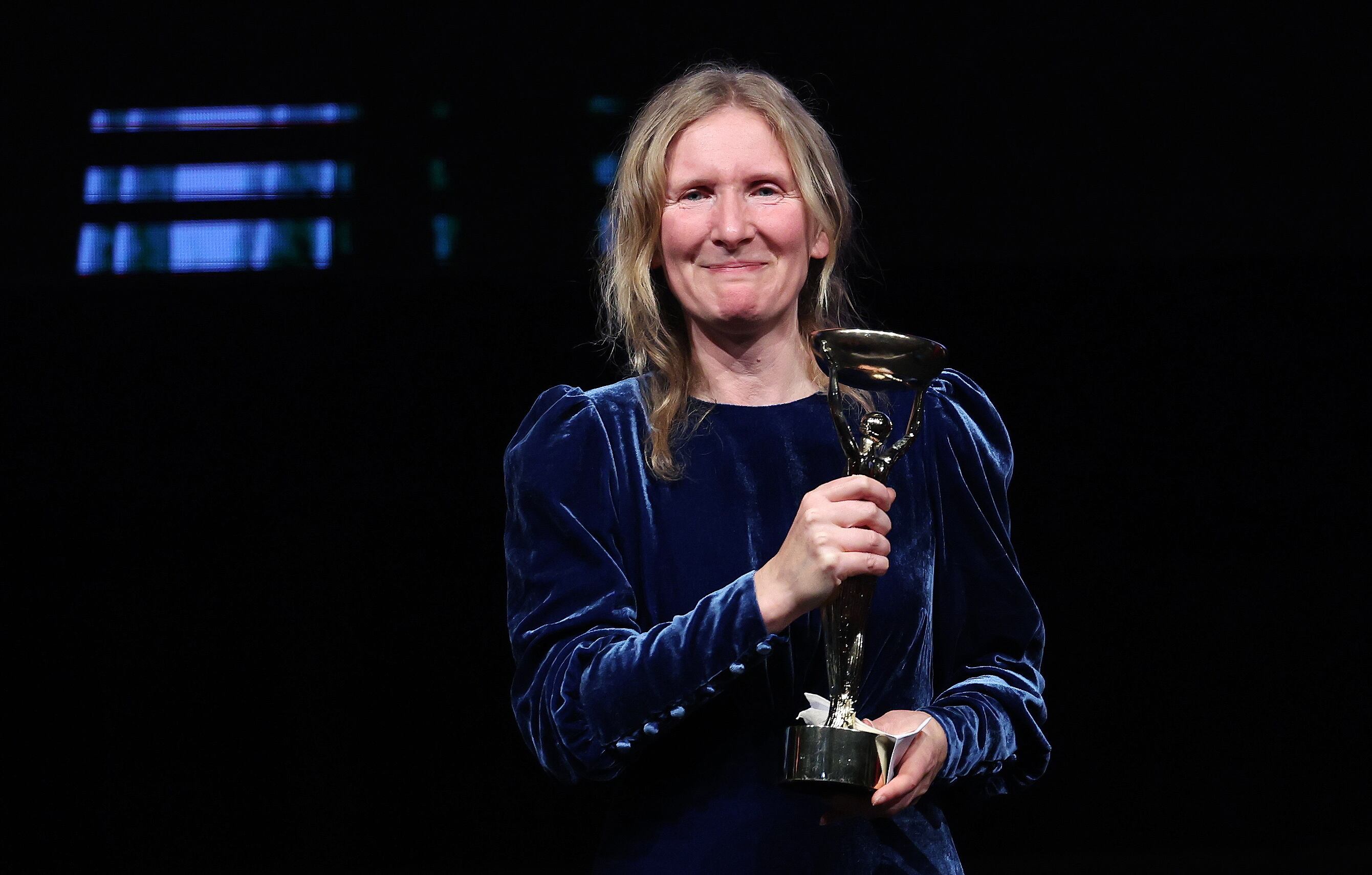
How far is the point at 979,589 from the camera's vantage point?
1.26m

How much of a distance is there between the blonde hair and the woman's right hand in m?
0.24

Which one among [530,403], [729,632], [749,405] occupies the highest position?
[530,403]

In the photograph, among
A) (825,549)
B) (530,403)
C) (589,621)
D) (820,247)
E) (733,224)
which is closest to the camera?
(825,549)

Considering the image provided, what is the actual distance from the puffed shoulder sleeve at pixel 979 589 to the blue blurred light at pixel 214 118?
5.75ft

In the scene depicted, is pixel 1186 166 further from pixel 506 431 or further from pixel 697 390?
pixel 697 390

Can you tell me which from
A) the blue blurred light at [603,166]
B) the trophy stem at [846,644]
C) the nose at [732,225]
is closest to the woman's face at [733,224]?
the nose at [732,225]

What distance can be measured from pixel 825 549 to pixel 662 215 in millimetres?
436

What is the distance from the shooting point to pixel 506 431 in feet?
9.11

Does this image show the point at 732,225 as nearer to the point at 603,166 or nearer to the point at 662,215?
the point at 662,215

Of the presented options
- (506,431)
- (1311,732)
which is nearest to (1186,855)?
(1311,732)

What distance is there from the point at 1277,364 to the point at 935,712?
1.93 m

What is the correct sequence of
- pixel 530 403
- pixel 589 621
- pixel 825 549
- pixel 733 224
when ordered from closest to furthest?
pixel 825 549 < pixel 589 621 < pixel 733 224 < pixel 530 403

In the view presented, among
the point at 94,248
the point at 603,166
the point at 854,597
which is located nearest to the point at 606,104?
the point at 603,166

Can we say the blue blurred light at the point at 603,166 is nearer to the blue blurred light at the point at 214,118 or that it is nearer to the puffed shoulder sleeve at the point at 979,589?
the blue blurred light at the point at 214,118
